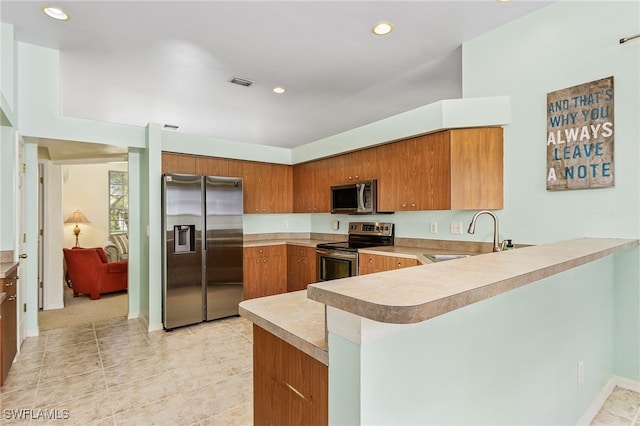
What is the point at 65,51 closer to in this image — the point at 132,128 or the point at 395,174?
the point at 132,128

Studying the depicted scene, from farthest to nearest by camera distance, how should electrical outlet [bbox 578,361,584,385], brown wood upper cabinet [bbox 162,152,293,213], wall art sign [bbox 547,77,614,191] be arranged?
brown wood upper cabinet [bbox 162,152,293,213], wall art sign [bbox 547,77,614,191], electrical outlet [bbox 578,361,584,385]

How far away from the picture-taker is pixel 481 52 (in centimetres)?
303

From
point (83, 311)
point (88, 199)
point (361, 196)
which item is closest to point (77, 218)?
point (88, 199)

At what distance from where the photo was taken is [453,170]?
10.1 feet

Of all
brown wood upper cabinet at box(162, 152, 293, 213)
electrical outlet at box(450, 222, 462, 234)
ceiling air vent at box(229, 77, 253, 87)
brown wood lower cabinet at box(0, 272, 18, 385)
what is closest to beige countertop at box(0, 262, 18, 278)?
brown wood lower cabinet at box(0, 272, 18, 385)

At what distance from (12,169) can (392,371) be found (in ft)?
12.1

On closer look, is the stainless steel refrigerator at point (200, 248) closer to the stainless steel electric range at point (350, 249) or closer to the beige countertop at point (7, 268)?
the stainless steel electric range at point (350, 249)

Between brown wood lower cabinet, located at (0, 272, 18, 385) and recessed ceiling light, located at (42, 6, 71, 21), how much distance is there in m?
2.06

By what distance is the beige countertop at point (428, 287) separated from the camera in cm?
74

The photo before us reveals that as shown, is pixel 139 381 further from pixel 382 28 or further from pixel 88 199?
pixel 88 199

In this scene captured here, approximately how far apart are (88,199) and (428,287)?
27.9 feet

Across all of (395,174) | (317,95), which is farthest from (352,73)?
(395,174)

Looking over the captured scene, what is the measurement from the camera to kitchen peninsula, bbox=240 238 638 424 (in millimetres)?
800

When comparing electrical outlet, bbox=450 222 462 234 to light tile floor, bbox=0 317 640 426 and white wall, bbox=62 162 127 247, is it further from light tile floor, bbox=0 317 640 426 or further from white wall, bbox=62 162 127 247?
white wall, bbox=62 162 127 247
